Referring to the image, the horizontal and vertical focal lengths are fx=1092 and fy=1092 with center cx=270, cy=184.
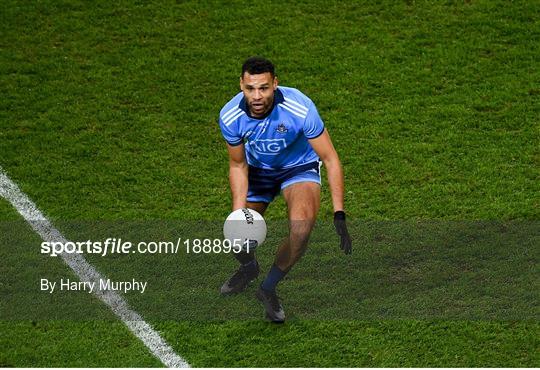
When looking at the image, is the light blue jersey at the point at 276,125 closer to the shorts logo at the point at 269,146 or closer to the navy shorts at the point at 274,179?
the shorts logo at the point at 269,146

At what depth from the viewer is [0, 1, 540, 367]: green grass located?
28.9 ft

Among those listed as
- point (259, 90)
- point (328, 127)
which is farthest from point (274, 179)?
point (328, 127)

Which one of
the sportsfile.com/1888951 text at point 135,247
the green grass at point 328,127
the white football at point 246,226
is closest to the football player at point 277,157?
the white football at point 246,226

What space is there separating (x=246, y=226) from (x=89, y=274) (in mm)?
1860

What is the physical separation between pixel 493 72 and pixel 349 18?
200 centimetres

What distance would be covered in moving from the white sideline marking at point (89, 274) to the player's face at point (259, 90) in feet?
6.63

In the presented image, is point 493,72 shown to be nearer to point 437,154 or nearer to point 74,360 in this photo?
point 437,154

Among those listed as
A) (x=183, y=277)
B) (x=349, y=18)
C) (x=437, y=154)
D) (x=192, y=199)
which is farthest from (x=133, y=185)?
(x=349, y=18)

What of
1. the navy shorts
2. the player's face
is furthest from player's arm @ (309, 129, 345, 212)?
the player's face

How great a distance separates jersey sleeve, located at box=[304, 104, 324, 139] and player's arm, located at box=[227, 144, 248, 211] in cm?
58

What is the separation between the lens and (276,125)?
8.71 metres

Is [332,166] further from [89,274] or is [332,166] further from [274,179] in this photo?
[89,274]

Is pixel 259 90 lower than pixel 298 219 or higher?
higher

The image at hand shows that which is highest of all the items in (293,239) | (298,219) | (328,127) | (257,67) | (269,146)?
(257,67)
